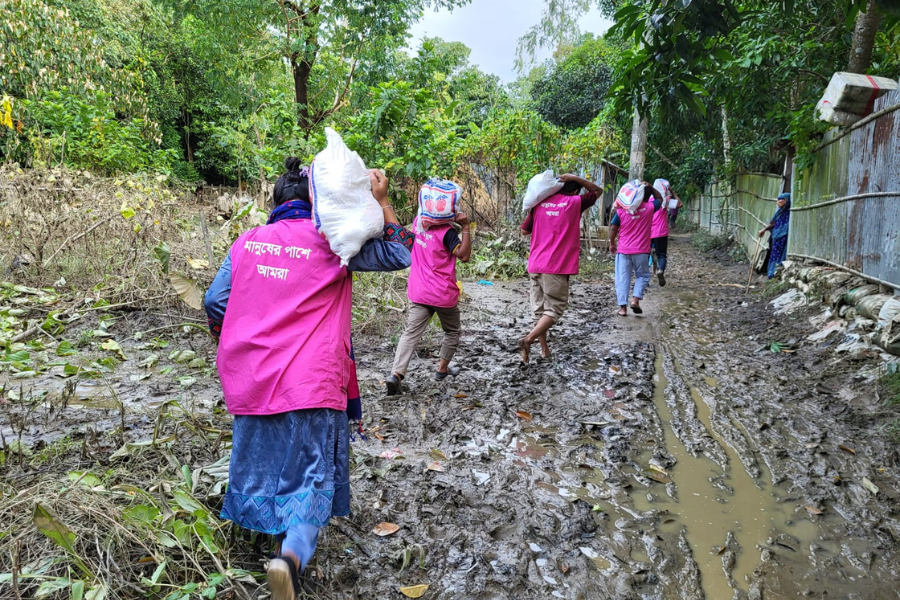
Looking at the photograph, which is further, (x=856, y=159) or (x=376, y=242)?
(x=856, y=159)

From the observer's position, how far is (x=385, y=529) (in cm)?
284

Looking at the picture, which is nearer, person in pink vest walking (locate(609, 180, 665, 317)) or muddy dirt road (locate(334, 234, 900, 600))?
muddy dirt road (locate(334, 234, 900, 600))

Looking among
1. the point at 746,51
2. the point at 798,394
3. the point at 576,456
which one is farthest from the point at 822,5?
the point at 576,456

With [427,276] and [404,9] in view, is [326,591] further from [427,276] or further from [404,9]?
[404,9]

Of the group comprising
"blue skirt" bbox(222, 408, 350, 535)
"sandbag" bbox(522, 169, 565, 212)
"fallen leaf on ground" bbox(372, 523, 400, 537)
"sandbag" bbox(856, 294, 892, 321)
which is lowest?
"fallen leaf on ground" bbox(372, 523, 400, 537)

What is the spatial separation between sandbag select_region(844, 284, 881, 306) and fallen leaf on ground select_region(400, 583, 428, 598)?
5.37 m

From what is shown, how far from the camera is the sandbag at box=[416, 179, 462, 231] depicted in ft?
15.3

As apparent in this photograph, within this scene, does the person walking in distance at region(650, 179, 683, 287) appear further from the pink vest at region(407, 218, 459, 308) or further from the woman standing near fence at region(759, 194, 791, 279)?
the pink vest at region(407, 218, 459, 308)

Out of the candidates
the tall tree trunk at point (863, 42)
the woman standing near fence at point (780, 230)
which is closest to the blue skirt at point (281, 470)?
the tall tree trunk at point (863, 42)

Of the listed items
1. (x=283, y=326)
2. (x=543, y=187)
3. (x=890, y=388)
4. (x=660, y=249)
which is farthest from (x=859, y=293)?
(x=283, y=326)

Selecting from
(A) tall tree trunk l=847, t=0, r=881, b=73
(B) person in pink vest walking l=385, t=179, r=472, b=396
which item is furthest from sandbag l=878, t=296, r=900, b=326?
(A) tall tree trunk l=847, t=0, r=881, b=73

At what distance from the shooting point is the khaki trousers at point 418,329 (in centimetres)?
483

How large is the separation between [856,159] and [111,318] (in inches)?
308

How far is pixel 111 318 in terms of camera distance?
19.4 feet
